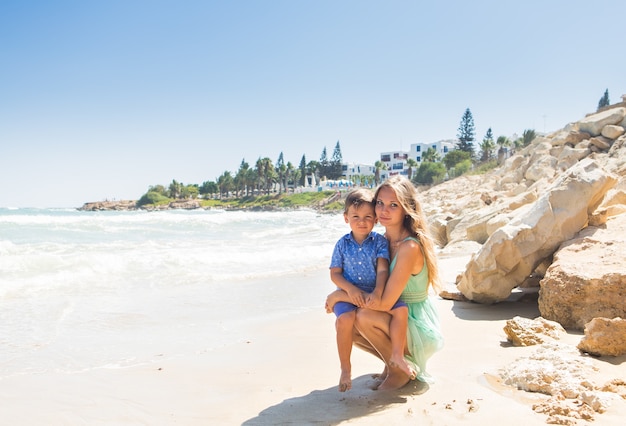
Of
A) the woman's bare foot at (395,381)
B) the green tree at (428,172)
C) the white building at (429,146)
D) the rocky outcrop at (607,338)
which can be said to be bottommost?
the woman's bare foot at (395,381)

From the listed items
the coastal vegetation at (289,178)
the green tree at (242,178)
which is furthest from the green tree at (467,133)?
the green tree at (242,178)

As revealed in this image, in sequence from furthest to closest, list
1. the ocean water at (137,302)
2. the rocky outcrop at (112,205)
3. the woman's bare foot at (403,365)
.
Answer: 1. the rocky outcrop at (112,205)
2. the ocean water at (137,302)
3. the woman's bare foot at (403,365)

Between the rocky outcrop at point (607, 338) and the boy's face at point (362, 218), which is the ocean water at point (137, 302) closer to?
the boy's face at point (362, 218)

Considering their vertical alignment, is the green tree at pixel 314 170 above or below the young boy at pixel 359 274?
above

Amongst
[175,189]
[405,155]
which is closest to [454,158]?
[405,155]

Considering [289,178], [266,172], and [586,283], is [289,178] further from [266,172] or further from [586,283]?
[586,283]

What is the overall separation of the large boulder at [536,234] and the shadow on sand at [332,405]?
2.55 m

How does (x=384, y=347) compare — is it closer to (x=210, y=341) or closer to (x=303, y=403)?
(x=303, y=403)

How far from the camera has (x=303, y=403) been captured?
123 inches

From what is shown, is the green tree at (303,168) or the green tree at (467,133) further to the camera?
the green tree at (303,168)

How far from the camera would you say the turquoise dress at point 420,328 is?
3.18m

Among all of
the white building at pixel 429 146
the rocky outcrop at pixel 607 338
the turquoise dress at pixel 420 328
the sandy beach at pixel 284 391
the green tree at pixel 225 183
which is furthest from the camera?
the green tree at pixel 225 183

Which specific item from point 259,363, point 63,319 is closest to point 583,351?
point 259,363

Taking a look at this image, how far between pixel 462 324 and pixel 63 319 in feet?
16.6
